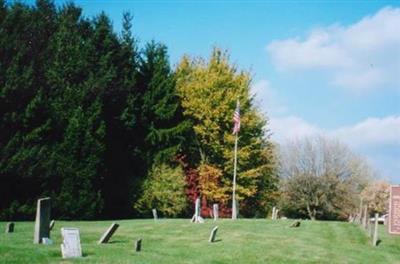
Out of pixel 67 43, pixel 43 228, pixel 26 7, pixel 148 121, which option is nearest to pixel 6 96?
pixel 67 43

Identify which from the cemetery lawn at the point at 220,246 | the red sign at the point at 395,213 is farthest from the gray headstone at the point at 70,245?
the red sign at the point at 395,213

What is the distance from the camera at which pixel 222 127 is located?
5756 cm

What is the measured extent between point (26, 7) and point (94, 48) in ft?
22.2

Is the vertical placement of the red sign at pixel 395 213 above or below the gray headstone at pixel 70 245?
above

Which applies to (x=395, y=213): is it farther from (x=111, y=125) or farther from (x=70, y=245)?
(x=111, y=125)

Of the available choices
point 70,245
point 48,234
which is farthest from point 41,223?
point 70,245

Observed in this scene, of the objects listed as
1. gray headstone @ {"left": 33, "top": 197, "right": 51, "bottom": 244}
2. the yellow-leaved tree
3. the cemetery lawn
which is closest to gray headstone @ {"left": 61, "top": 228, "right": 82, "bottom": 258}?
the cemetery lawn

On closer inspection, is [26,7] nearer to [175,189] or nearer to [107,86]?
[107,86]

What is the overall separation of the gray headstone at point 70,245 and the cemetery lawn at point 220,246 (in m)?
0.32

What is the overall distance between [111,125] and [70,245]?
32.7 metres

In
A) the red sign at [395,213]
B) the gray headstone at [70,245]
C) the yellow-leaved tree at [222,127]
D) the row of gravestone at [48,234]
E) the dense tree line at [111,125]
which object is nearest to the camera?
the gray headstone at [70,245]

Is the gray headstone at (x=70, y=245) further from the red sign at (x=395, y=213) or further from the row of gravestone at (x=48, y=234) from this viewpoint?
the red sign at (x=395, y=213)

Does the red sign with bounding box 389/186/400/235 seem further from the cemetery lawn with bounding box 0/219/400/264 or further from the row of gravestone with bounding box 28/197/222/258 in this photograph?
the row of gravestone with bounding box 28/197/222/258

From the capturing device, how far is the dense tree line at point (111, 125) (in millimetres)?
41688
